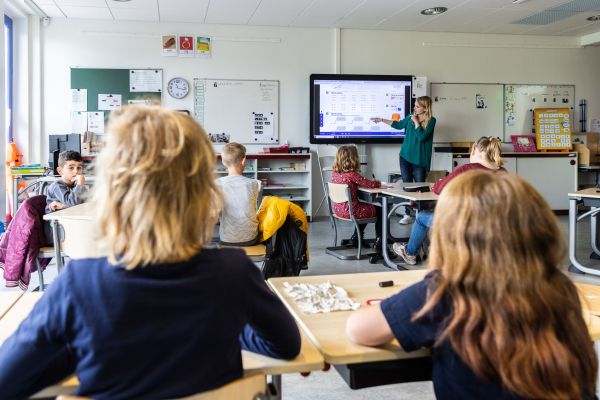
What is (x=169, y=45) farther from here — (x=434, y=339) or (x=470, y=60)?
(x=434, y=339)

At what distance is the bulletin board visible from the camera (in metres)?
7.16

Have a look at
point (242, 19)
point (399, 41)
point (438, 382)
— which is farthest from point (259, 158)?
point (438, 382)

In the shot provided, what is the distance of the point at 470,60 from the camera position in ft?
27.1

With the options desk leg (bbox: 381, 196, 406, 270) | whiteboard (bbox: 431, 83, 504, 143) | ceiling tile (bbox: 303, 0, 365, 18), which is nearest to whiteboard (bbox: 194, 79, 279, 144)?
ceiling tile (bbox: 303, 0, 365, 18)

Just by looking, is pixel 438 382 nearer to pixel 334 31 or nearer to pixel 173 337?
pixel 173 337

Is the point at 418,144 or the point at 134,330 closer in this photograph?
the point at 134,330

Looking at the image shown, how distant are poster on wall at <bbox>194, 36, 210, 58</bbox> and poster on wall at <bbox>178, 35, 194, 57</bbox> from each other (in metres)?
0.06

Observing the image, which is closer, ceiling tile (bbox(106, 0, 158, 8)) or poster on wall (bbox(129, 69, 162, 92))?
ceiling tile (bbox(106, 0, 158, 8))

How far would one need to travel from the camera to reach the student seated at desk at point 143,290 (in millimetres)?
950

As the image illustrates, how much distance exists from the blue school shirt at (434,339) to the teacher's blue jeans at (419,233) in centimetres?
360

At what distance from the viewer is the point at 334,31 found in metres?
7.81

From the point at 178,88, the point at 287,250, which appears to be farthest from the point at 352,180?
the point at 178,88

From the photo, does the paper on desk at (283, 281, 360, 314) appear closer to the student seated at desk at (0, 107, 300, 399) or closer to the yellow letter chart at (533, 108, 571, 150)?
the student seated at desk at (0, 107, 300, 399)

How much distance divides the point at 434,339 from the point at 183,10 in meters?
6.42
